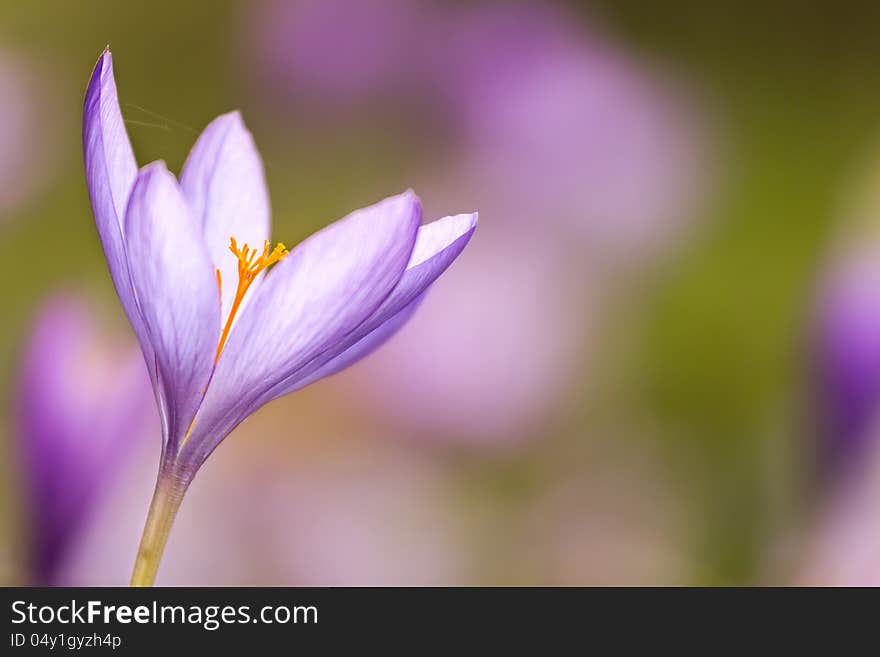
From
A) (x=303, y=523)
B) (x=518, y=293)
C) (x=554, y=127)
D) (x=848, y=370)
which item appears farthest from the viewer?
(x=554, y=127)

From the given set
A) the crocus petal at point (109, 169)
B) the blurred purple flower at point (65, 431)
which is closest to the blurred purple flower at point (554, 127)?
the blurred purple flower at point (65, 431)

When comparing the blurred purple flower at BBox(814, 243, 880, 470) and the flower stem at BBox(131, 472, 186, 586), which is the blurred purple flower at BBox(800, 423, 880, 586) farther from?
the flower stem at BBox(131, 472, 186, 586)

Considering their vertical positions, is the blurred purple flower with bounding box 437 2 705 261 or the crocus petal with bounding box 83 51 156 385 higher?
the blurred purple flower with bounding box 437 2 705 261

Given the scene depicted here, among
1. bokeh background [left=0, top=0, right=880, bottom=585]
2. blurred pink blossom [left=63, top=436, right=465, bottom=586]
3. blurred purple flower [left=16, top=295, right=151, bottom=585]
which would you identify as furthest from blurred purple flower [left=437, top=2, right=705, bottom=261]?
blurred purple flower [left=16, top=295, right=151, bottom=585]

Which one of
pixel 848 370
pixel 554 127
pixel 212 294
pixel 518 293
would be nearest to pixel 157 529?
pixel 212 294

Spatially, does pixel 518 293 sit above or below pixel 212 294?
above

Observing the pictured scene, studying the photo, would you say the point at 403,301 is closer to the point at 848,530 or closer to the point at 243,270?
the point at 243,270
